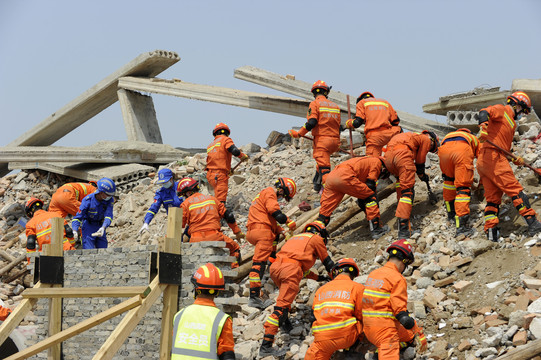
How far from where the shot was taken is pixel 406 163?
1006 centimetres

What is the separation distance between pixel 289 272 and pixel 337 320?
141 centimetres

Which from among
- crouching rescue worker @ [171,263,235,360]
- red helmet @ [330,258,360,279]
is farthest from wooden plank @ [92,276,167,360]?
red helmet @ [330,258,360,279]

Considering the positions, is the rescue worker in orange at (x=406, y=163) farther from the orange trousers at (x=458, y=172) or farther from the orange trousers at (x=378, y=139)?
the orange trousers at (x=378, y=139)

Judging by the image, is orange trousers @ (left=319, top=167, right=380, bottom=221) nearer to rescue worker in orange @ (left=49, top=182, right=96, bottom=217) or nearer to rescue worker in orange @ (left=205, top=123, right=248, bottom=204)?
rescue worker in orange @ (left=205, top=123, right=248, bottom=204)

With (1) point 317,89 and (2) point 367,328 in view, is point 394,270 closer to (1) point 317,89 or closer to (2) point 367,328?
(2) point 367,328

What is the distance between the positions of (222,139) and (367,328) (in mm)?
6522

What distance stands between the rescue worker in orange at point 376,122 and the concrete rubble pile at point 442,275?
3.20 ft

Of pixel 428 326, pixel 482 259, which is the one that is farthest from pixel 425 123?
pixel 428 326

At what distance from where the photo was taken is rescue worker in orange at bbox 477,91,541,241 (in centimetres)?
891

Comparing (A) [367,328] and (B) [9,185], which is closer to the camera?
(A) [367,328]

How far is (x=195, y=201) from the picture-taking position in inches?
396

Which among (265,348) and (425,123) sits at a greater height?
(425,123)

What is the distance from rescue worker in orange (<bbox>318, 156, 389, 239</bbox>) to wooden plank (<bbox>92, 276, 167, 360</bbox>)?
309cm

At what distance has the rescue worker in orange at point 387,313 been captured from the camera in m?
6.91
